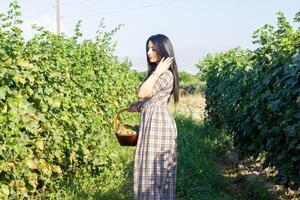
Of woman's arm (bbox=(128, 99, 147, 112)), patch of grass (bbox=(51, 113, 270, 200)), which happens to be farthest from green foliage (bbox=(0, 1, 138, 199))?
woman's arm (bbox=(128, 99, 147, 112))

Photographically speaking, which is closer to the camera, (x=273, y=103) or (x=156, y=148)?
(x=156, y=148)

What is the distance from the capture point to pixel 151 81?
14.8 ft

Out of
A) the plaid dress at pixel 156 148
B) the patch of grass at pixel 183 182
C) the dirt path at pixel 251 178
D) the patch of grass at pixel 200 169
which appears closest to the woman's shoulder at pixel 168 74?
the plaid dress at pixel 156 148

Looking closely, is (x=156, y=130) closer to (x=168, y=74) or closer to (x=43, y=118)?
(x=168, y=74)

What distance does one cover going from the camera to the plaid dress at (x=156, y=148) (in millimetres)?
4566

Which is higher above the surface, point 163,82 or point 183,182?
point 163,82

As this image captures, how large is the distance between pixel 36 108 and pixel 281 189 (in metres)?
3.70

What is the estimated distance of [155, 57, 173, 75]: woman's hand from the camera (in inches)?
178

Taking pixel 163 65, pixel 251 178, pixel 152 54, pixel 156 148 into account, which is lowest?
pixel 251 178

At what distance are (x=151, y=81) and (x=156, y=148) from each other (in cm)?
60

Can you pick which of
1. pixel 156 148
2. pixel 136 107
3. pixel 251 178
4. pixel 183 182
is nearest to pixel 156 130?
pixel 156 148

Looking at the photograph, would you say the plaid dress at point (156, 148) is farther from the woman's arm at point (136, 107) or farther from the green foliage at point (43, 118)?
the green foliage at point (43, 118)

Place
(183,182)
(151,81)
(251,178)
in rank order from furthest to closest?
(251,178), (183,182), (151,81)

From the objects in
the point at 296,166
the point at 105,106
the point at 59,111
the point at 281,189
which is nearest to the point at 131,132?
the point at 59,111
